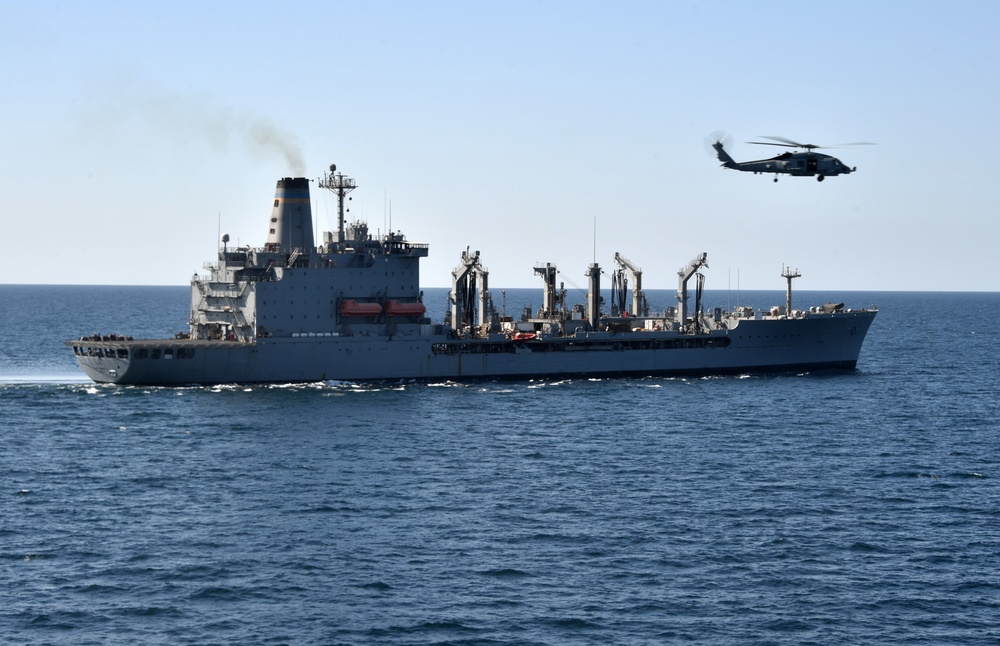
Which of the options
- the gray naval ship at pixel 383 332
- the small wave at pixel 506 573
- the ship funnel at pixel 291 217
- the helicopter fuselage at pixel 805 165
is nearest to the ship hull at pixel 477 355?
the gray naval ship at pixel 383 332

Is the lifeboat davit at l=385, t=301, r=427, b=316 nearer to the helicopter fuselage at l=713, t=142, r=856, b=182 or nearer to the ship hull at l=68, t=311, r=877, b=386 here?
the ship hull at l=68, t=311, r=877, b=386

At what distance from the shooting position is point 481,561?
31188 mm

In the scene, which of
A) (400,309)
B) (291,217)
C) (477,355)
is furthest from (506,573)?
(291,217)

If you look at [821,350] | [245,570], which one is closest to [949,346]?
[821,350]

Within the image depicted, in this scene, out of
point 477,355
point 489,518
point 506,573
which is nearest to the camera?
point 506,573

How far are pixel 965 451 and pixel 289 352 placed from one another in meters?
34.1

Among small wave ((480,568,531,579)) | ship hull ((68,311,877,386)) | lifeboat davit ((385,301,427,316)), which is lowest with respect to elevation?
small wave ((480,568,531,579))

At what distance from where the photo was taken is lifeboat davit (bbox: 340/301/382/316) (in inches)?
2517

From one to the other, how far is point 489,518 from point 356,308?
30.1 meters

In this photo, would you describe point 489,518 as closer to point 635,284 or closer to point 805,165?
point 805,165

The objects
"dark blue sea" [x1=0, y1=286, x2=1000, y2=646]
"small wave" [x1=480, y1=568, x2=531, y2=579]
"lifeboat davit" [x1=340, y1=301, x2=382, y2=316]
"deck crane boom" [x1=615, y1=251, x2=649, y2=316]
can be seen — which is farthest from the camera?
"deck crane boom" [x1=615, y1=251, x2=649, y2=316]

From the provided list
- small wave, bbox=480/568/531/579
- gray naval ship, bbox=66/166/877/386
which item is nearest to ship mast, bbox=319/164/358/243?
gray naval ship, bbox=66/166/877/386

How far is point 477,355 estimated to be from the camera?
6762cm

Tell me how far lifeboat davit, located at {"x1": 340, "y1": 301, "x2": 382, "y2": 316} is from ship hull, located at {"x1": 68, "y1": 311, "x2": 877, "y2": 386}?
1.35m
